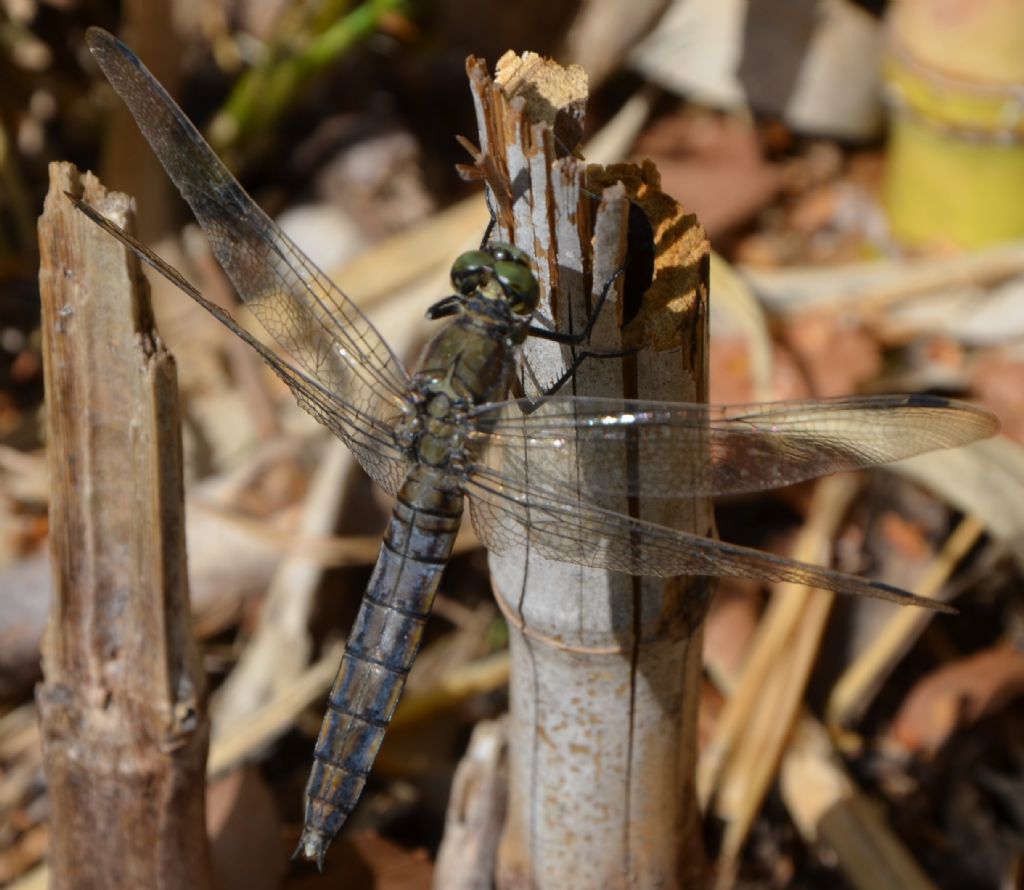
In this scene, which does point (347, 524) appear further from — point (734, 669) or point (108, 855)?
point (108, 855)

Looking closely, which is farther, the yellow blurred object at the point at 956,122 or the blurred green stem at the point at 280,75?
the blurred green stem at the point at 280,75

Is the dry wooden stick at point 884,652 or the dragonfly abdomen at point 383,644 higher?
the dry wooden stick at point 884,652

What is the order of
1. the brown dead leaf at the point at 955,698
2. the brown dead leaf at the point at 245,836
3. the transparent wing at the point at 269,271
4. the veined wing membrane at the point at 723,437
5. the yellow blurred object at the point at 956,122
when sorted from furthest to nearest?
the yellow blurred object at the point at 956,122, the brown dead leaf at the point at 955,698, the brown dead leaf at the point at 245,836, the transparent wing at the point at 269,271, the veined wing membrane at the point at 723,437

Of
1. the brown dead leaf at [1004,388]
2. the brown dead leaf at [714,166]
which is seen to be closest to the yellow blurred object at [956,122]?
the brown dead leaf at [714,166]

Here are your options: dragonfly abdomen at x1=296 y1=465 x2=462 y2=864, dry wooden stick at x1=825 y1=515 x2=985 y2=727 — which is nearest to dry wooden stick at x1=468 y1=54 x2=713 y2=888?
dragonfly abdomen at x1=296 y1=465 x2=462 y2=864

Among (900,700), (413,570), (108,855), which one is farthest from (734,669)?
(108,855)

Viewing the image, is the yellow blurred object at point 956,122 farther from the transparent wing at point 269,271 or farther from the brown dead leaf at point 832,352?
the transparent wing at point 269,271

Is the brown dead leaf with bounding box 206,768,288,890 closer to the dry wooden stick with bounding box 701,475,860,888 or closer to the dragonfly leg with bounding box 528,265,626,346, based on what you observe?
the dry wooden stick with bounding box 701,475,860,888
